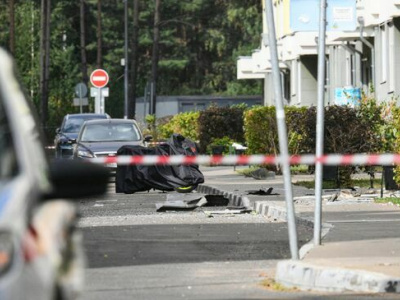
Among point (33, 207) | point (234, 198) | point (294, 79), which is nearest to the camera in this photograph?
point (33, 207)

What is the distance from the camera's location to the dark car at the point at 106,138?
32719 mm

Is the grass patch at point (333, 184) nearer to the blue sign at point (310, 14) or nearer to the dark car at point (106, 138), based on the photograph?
the dark car at point (106, 138)

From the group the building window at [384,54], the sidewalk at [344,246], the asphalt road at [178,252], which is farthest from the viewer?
the building window at [384,54]

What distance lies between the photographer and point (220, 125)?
159ft

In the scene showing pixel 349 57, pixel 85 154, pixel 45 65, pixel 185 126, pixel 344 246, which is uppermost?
pixel 45 65

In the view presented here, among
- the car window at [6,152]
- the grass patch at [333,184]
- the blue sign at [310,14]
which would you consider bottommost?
the grass patch at [333,184]

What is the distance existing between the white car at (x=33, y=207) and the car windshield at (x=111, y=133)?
28.3 m

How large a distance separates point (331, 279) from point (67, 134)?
101ft

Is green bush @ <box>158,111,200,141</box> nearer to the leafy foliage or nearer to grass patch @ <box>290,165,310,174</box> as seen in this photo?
grass patch @ <box>290,165,310,174</box>

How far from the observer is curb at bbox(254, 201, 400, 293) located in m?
11.3

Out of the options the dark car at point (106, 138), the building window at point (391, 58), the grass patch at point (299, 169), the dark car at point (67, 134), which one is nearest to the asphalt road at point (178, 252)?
the dark car at point (106, 138)

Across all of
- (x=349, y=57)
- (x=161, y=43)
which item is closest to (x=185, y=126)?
(x=349, y=57)

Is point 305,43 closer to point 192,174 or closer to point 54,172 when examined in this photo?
point 192,174

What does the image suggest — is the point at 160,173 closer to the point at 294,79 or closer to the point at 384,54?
the point at 384,54
